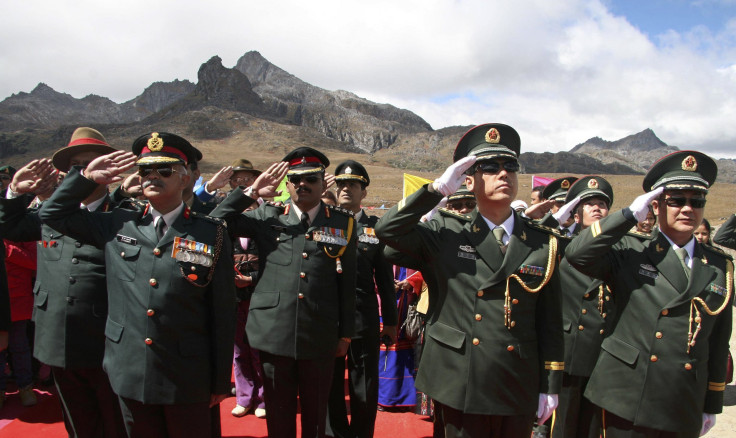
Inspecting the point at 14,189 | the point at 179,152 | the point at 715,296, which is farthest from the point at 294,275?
the point at 715,296

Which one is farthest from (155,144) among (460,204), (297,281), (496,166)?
(460,204)

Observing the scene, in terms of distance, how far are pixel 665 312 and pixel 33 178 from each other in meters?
3.98

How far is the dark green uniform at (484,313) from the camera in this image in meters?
2.66

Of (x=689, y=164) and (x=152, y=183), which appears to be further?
(x=689, y=164)

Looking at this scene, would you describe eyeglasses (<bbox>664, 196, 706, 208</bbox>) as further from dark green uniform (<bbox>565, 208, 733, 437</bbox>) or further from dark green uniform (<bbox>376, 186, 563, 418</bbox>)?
dark green uniform (<bbox>376, 186, 563, 418</bbox>)

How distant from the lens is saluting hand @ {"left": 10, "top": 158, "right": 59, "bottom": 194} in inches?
123

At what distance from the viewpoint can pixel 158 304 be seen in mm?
2811

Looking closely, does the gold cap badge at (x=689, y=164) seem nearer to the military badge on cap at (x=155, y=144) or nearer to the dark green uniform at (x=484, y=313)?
the dark green uniform at (x=484, y=313)

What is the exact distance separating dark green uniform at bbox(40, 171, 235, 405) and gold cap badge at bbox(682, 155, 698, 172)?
296 cm

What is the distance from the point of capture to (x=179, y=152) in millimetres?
3145

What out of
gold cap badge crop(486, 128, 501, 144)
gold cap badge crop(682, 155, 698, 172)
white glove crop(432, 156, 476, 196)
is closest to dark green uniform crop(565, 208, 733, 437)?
gold cap badge crop(682, 155, 698, 172)

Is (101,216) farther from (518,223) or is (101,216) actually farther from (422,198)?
(518,223)

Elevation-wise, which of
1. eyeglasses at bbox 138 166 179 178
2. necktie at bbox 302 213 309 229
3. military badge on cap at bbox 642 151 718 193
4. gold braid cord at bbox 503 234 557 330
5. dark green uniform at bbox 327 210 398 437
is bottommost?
dark green uniform at bbox 327 210 398 437

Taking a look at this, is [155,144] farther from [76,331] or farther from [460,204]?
[460,204]
